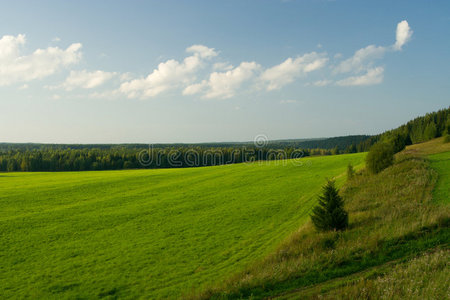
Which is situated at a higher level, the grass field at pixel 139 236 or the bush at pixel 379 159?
the bush at pixel 379 159

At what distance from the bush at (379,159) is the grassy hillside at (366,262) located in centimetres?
1301

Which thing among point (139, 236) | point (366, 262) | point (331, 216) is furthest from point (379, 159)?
point (139, 236)

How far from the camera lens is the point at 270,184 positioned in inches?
1444

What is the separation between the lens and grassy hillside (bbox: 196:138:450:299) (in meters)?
7.76

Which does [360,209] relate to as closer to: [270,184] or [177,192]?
[270,184]

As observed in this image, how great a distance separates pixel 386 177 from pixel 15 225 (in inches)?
1448

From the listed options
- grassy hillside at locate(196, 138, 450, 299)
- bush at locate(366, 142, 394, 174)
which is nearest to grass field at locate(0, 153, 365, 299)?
grassy hillside at locate(196, 138, 450, 299)

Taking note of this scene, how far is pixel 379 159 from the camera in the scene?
97.1ft

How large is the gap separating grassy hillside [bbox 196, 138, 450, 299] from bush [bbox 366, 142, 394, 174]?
13.0 meters

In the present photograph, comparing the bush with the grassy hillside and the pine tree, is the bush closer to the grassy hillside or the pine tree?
the grassy hillside

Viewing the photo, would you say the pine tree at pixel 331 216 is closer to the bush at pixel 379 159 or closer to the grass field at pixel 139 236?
the grass field at pixel 139 236

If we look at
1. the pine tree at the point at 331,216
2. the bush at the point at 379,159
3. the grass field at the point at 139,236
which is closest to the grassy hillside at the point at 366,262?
the pine tree at the point at 331,216

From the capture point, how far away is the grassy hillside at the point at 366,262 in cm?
776

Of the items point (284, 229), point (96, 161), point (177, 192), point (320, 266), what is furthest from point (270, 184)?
point (96, 161)
